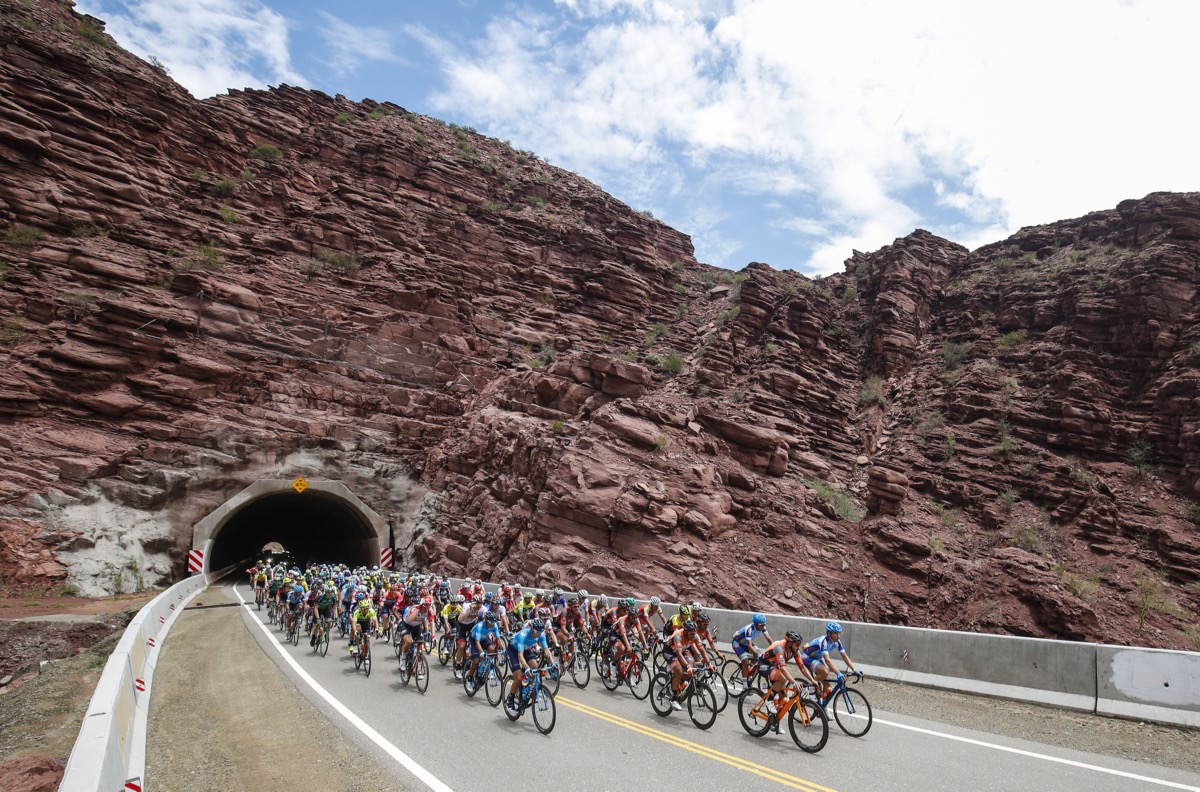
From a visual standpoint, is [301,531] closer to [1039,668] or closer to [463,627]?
[463,627]

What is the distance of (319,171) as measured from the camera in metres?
47.0

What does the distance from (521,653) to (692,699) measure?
3095 mm

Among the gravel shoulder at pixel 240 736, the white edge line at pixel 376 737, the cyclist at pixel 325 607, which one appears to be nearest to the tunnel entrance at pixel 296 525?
the cyclist at pixel 325 607

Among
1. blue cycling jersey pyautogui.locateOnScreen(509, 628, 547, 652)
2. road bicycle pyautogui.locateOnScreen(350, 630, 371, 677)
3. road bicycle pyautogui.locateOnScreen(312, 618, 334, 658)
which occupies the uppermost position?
blue cycling jersey pyautogui.locateOnScreen(509, 628, 547, 652)

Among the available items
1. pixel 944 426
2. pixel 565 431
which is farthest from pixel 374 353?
pixel 944 426

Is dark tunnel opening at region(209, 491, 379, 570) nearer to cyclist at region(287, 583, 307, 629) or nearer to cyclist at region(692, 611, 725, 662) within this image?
cyclist at region(287, 583, 307, 629)

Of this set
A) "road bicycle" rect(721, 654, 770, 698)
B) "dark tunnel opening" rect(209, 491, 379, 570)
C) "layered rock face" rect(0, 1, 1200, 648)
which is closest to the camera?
"road bicycle" rect(721, 654, 770, 698)

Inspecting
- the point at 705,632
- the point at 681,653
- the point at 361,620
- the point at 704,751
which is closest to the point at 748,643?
the point at 705,632

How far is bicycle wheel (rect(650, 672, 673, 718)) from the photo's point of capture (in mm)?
11367

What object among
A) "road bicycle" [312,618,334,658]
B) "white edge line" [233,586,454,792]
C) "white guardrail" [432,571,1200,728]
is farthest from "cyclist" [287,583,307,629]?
"white guardrail" [432,571,1200,728]

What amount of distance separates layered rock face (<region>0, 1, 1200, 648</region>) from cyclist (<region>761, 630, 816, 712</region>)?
12.2 meters

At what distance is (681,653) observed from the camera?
37.6 feet

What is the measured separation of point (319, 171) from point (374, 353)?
56.1 feet

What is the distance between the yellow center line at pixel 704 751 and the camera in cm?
767
